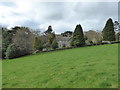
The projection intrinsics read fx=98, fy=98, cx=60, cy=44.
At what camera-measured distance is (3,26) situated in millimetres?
30625

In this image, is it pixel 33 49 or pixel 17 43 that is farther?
pixel 33 49

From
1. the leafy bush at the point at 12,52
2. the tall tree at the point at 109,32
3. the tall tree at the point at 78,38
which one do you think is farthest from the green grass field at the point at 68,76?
the tall tree at the point at 109,32

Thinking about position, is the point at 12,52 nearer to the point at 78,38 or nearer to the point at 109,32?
the point at 78,38

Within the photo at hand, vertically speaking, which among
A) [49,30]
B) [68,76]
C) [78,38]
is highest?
[49,30]

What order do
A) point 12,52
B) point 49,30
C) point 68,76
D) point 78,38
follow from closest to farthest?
point 68,76
point 12,52
point 78,38
point 49,30

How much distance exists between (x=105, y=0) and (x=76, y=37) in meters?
18.4

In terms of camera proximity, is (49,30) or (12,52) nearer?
(12,52)

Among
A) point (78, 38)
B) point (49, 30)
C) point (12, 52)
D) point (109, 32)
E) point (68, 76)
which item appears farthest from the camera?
point (49, 30)

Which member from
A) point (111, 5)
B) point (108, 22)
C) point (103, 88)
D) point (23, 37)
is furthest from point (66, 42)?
point (103, 88)

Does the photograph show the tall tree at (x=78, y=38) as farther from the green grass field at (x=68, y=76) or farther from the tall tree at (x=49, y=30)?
the tall tree at (x=49, y=30)

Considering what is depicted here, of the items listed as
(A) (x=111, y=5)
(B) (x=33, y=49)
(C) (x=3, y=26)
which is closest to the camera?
(A) (x=111, y=5)

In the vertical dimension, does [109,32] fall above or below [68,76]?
above

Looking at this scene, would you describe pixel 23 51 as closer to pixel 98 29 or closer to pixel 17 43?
pixel 17 43

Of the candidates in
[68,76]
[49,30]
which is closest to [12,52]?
[68,76]
